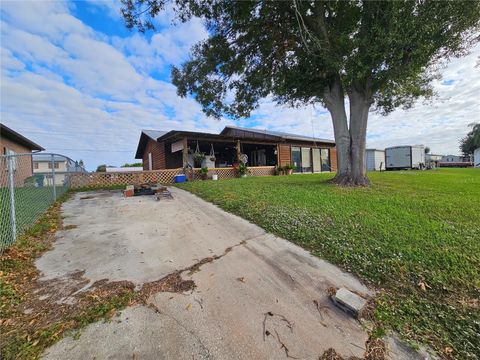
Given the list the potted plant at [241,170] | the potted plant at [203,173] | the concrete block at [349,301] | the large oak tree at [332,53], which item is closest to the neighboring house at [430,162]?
the large oak tree at [332,53]

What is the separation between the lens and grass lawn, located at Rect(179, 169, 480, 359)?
191cm

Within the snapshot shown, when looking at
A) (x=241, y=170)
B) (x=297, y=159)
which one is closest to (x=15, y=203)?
(x=241, y=170)

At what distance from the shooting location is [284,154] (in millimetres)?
17750

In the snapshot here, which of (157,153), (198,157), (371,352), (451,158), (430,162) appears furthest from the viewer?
(451,158)

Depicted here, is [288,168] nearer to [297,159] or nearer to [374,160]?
[297,159]

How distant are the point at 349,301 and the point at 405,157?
2574cm

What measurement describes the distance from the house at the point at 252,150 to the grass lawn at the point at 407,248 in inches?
395

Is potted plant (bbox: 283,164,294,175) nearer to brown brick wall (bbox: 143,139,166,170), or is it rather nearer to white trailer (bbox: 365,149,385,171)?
brown brick wall (bbox: 143,139,166,170)

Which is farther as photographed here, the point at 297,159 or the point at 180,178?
the point at 297,159

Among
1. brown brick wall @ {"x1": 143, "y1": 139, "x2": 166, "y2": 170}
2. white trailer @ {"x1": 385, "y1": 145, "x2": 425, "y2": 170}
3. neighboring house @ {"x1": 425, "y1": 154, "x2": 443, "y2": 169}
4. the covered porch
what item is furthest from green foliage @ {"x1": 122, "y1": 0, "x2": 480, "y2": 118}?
neighboring house @ {"x1": 425, "y1": 154, "x2": 443, "y2": 169}

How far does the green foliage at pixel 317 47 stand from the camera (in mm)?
5715

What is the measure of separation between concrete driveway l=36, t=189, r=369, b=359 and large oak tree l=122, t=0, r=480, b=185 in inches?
225

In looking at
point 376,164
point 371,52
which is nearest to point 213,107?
point 371,52

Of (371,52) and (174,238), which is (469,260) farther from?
(371,52)
